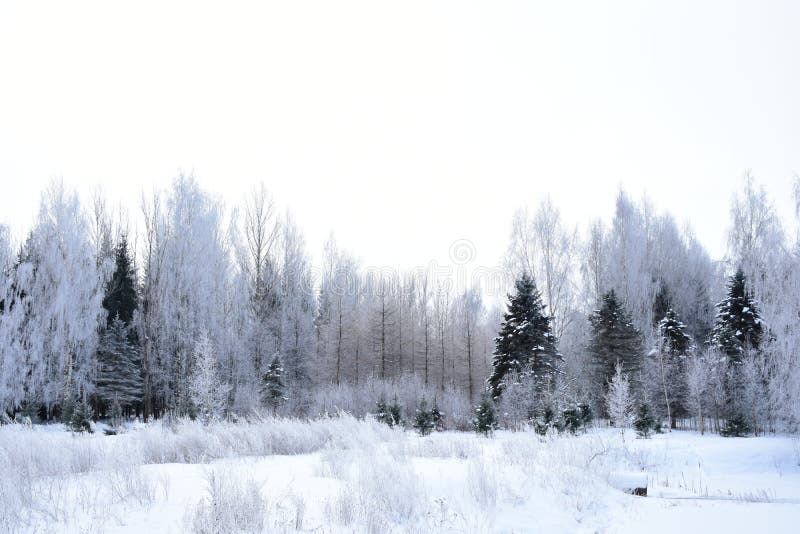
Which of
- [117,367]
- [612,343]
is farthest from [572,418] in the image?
[117,367]

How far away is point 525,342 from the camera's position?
28828 millimetres

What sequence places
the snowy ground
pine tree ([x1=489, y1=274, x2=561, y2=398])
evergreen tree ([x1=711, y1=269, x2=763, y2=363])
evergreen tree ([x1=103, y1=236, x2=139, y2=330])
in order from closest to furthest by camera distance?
the snowy ground, evergreen tree ([x1=711, y1=269, x2=763, y2=363]), pine tree ([x1=489, y1=274, x2=561, y2=398]), evergreen tree ([x1=103, y1=236, x2=139, y2=330])

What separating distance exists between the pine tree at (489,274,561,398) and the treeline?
0.11m

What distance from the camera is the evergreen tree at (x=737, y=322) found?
2806 centimetres

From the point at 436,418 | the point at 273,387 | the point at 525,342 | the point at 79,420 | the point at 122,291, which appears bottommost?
the point at 436,418

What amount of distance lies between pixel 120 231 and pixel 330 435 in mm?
26064

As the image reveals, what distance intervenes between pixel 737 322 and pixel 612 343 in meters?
6.34

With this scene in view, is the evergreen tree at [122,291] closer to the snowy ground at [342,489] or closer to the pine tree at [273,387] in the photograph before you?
the pine tree at [273,387]

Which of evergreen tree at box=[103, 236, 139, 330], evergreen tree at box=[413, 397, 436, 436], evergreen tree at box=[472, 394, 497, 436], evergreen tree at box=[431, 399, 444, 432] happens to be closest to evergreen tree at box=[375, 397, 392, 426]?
evergreen tree at box=[413, 397, 436, 436]

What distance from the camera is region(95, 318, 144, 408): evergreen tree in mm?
26672

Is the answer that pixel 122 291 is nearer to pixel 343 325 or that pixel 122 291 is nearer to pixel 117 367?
pixel 117 367

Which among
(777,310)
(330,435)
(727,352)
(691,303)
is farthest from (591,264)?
(330,435)

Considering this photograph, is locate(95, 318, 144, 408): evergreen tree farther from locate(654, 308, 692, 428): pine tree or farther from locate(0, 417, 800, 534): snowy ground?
locate(654, 308, 692, 428): pine tree

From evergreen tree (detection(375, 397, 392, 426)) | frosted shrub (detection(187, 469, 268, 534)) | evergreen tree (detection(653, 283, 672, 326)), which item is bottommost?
evergreen tree (detection(375, 397, 392, 426))
